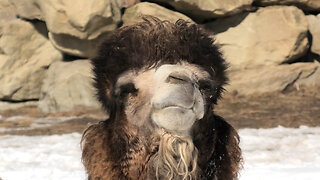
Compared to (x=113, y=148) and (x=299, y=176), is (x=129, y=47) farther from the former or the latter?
(x=299, y=176)

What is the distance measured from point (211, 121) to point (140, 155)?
0.95ft

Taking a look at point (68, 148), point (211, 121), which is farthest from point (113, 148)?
point (68, 148)

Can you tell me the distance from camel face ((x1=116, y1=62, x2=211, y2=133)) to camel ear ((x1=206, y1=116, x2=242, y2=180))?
0.91 ft

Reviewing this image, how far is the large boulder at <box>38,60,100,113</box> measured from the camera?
11.2m

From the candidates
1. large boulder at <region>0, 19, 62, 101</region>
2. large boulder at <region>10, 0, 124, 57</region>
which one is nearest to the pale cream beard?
large boulder at <region>10, 0, 124, 57</region>

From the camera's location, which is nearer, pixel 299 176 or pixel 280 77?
pixel 299 176

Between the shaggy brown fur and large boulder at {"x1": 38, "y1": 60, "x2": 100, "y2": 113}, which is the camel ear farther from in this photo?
large boulder at {"x1": 38, "y1": 60, "x2": 100, "y2": 113}

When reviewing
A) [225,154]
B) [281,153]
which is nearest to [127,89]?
[225,154]

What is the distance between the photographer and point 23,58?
1227cm

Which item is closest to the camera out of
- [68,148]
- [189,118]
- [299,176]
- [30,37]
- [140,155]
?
[189,118]

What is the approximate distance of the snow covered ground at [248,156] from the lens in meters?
5.59

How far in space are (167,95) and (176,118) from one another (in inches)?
2.9

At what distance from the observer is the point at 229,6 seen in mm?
10930

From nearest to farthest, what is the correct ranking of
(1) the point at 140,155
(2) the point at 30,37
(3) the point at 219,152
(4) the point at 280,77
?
1. (1) the point at 140,155
2. (3) the point at 219,152
3. (4) the point at 280,77
4. (2) the point at 30,37
